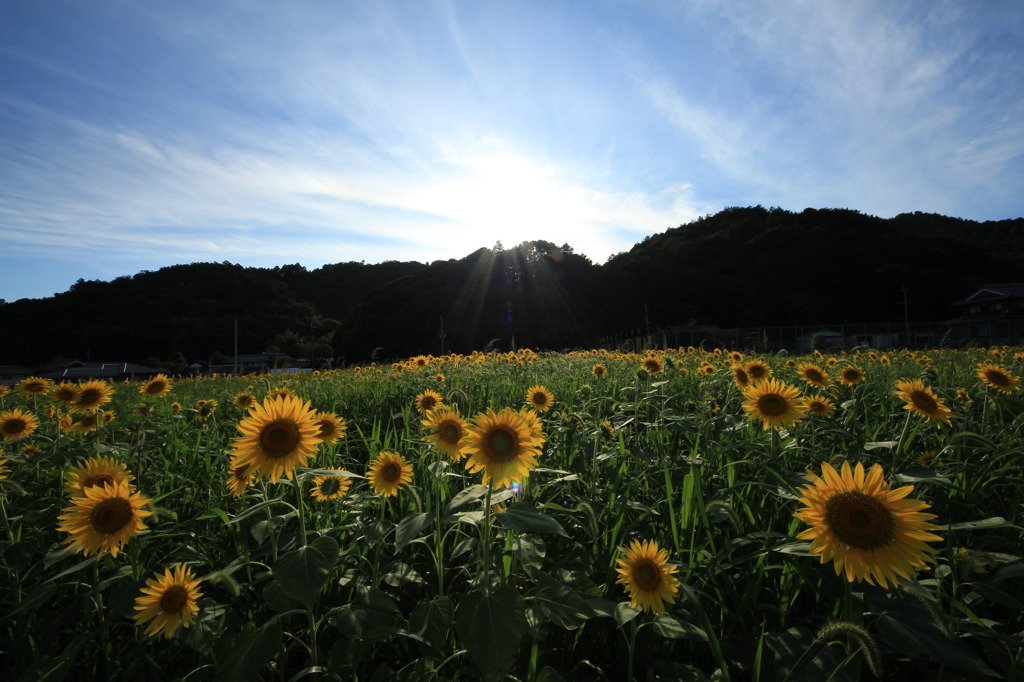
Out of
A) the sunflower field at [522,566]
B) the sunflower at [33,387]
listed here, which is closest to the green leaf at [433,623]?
the sunflower field at [522,566]

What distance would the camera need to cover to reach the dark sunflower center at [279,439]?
3.65ft

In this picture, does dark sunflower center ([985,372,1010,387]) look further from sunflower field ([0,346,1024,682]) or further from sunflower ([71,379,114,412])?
sunflower ([71,379,114,412])

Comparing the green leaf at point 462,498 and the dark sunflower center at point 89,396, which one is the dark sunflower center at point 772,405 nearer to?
the green leaf at point 462,498

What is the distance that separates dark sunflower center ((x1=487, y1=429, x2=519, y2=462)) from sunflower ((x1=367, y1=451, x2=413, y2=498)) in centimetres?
35

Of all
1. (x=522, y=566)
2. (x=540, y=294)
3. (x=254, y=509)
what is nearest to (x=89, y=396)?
(x=254, y=509)

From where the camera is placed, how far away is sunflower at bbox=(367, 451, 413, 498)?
1.37 meters

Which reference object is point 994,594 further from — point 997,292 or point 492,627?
point 997,292

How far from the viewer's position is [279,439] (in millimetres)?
1113

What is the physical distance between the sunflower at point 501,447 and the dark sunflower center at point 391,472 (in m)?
0.30

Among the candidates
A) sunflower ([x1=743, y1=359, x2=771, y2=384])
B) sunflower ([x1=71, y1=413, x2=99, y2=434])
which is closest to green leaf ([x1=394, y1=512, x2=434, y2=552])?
sunflower ([x1=743, y1=359, x2=771, y2=384])

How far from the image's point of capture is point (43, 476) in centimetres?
200

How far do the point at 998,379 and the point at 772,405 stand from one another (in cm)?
149

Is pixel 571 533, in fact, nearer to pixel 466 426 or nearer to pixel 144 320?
pixel 466 426

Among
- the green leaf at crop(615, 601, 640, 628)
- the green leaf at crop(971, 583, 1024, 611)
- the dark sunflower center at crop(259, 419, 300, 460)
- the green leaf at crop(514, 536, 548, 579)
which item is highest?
the dark sunflower center at crop(259, 419, 300, 460)
